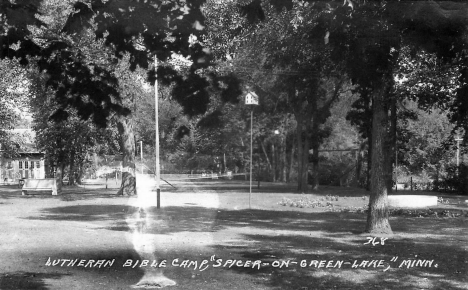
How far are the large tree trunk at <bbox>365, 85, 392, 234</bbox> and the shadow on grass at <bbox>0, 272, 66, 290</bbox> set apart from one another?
5.90 meters

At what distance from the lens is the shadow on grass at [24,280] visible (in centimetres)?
625

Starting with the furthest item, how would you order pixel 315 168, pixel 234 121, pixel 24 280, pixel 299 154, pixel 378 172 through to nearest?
1. pixel 315 168
2. pixel 299 154
3. pixel 378 172
4. pixel 234 121
5. pixel 24 280

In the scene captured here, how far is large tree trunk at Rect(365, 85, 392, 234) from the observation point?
34.1ft

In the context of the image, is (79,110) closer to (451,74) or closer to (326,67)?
(326,67)

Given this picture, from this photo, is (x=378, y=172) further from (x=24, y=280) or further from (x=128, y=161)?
(x=128, y=161)

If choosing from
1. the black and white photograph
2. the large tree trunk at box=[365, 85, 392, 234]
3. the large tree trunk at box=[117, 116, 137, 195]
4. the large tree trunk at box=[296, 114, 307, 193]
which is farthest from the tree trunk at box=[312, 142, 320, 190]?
the large tree trunk at box=[365, 85, 392, 234]

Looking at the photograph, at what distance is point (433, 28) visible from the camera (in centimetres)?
645

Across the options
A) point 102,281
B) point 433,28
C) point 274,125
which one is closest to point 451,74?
point 433,28

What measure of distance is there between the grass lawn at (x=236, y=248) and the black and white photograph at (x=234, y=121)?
0.04m

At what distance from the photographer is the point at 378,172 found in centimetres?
1048

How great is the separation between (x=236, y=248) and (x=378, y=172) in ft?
10.5

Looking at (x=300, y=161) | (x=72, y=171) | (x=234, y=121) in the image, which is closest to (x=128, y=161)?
(x=300, y=161)

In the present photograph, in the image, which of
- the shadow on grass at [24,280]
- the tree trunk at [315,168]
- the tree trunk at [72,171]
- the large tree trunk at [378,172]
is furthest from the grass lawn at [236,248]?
the tree trunk at [72,171]

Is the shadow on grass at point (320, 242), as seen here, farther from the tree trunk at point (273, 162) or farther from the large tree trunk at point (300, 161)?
the large tree trunk at point (300, 161)
